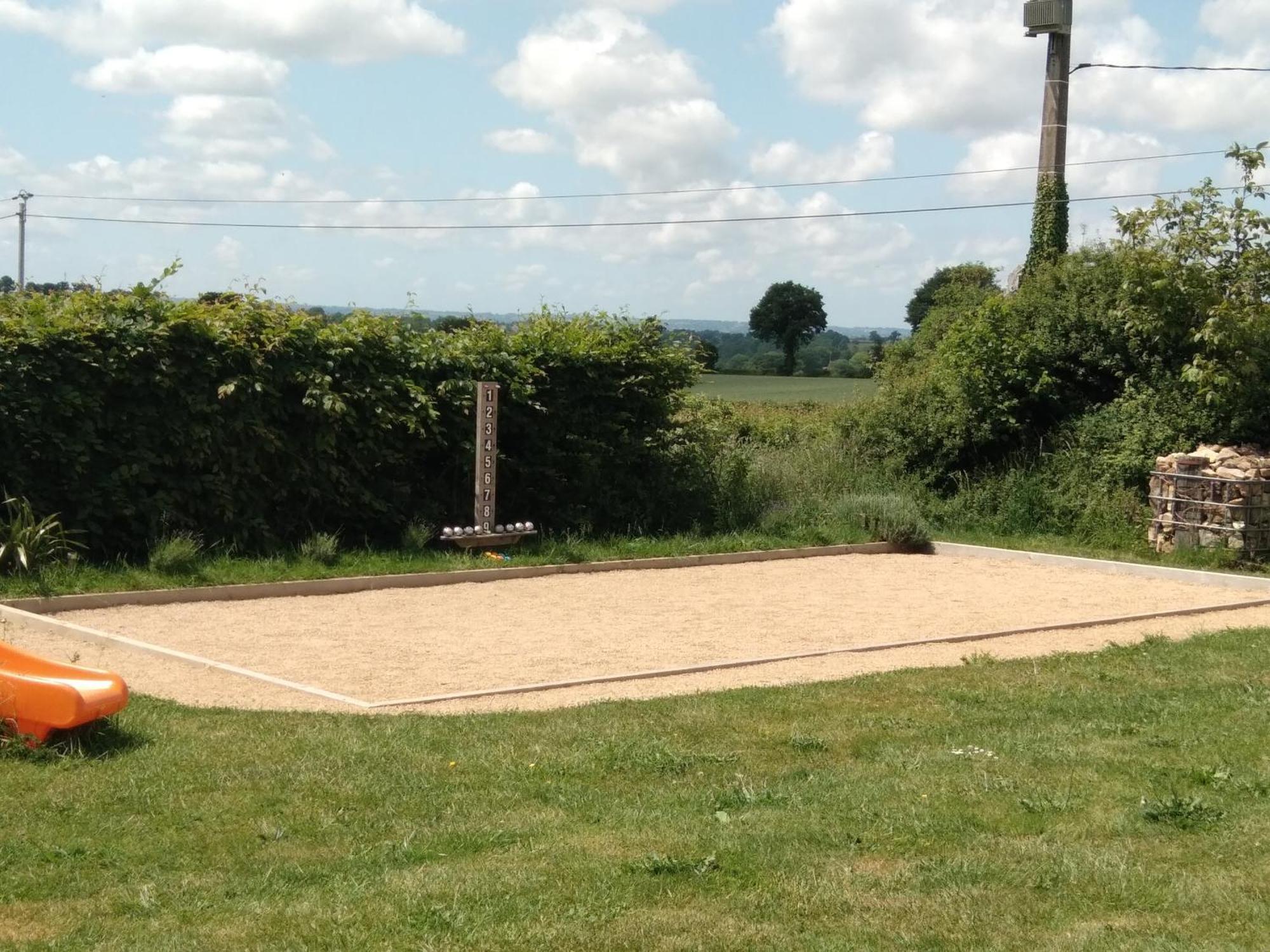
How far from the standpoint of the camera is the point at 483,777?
607 centimetres

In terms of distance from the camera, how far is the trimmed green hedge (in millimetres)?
12719

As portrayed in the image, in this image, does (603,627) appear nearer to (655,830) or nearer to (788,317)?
(655,830)

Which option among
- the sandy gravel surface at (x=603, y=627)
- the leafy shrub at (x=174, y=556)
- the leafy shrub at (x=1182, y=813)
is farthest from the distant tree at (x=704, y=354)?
the leafy shrub at (x=1182, y=813)

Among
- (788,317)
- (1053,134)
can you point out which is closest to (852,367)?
(788,317)

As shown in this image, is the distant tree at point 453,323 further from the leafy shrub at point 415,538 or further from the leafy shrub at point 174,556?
the leafy shrub at point 174,556

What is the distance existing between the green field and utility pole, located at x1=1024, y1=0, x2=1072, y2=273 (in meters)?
10.2

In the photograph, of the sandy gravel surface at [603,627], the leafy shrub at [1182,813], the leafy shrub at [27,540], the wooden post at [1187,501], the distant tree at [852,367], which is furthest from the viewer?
the distant tree at [852,367]

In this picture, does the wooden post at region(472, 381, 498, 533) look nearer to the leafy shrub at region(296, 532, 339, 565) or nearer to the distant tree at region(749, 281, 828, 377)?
the leafy shrub at region(296, 532, 339, 565)

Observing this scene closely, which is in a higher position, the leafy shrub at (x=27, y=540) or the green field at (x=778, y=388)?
the green field at (x=778, y=388)

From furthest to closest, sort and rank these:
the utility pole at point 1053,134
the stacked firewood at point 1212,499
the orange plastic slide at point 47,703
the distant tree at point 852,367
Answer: the distant tree at point 852,367
the utility pole at point 1053,134
the stacked firewood at point 1212,499
the orange plastic slide at point 47,703

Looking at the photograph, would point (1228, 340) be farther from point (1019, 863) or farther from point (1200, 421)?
point (1019, 863)

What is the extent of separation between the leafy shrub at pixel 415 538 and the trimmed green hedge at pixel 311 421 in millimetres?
302

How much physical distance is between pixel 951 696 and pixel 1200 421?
11862mm

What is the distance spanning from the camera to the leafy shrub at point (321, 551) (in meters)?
13.9
